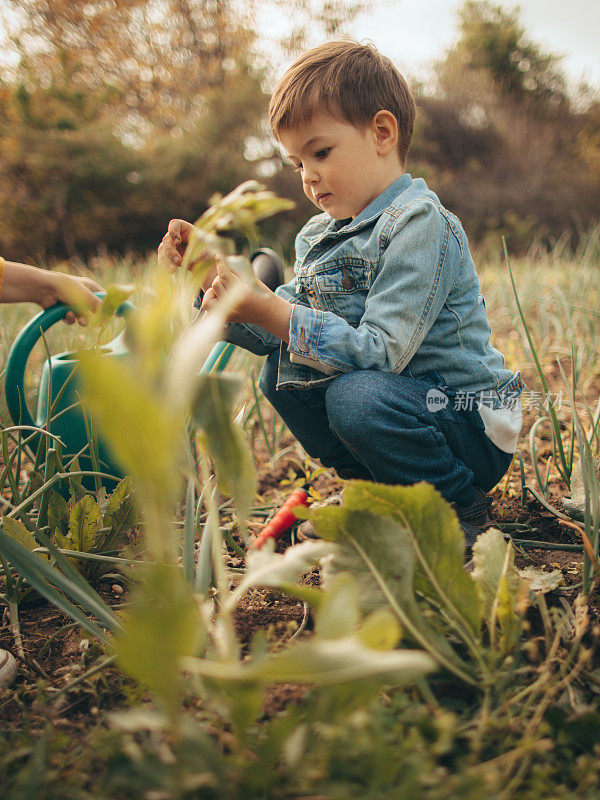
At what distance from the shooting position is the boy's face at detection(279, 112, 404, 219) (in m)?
1.14

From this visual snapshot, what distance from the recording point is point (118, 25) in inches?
340

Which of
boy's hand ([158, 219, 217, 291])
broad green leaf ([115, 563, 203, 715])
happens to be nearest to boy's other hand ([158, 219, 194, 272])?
boy's hand ([158, 219, 217, 291])

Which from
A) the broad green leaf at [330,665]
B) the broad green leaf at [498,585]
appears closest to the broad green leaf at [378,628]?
the broad green leaf at [330,665]

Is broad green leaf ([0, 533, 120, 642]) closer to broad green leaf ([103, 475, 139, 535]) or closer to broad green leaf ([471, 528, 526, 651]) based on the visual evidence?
broad green leaf ([103, 475, 139, 535])

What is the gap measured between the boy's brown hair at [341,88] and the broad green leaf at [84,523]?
0.82m

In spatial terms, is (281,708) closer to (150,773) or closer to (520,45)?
(150,773)

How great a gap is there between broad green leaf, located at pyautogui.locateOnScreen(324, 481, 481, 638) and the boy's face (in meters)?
0.73

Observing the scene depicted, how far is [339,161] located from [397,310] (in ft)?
1.12

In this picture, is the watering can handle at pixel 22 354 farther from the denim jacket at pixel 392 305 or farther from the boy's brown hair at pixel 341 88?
the boy's brown hair at pixel 341 88

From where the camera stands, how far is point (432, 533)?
0.65 metres

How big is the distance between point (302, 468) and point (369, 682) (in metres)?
1.04

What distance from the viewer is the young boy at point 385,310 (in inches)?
41.9

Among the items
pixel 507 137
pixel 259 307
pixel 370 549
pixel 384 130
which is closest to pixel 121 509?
pixel 259 307

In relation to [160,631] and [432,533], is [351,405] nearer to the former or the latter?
[432,533]
